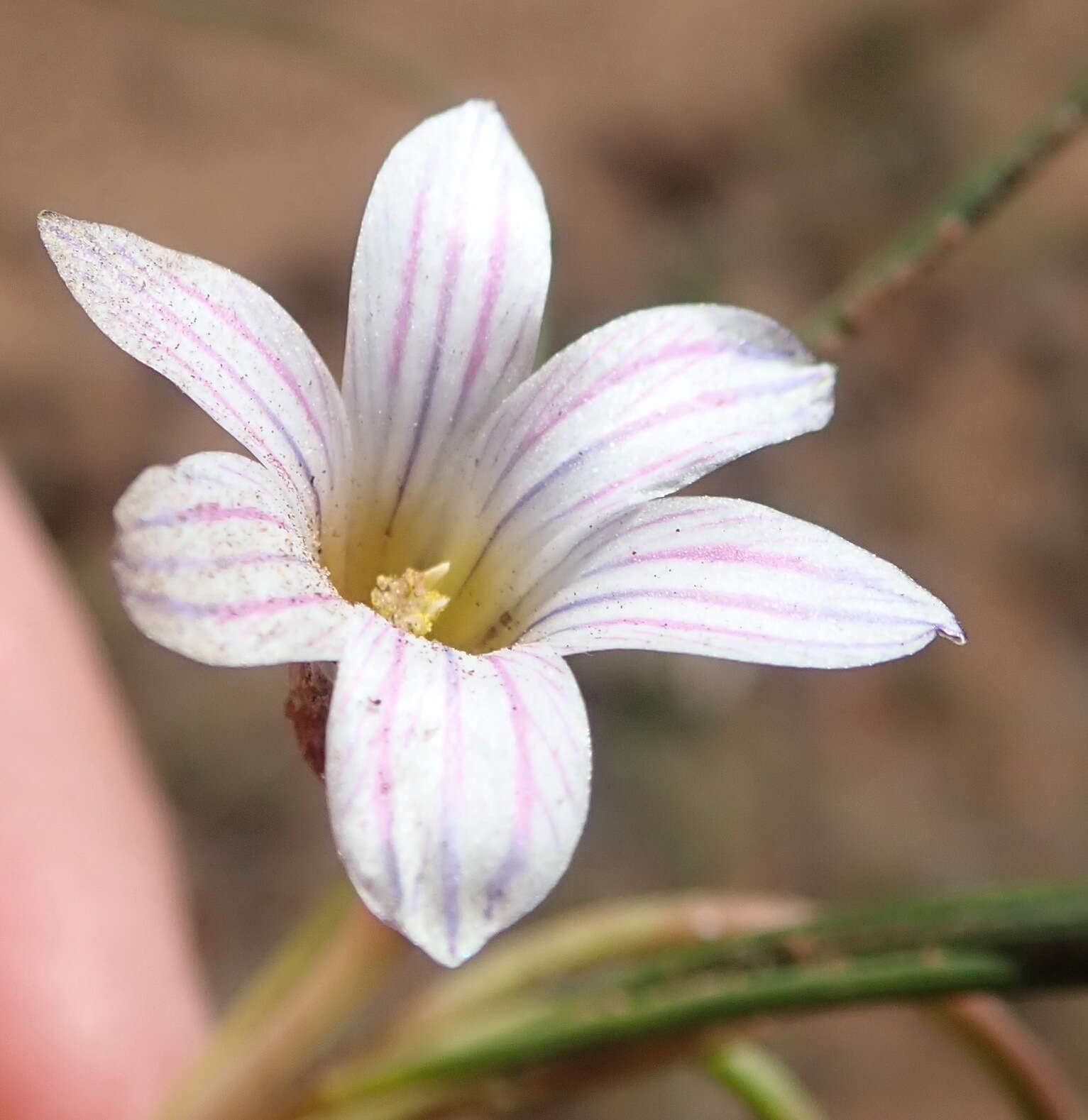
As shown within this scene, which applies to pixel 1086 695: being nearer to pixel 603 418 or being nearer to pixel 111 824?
pixel 111 824

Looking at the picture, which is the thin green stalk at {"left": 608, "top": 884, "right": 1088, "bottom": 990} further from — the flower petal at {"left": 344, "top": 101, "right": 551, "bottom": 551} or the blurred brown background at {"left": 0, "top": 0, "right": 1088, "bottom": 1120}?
the blurred brown background at {"left": 0, "top": 0, "right": 1088, "bottom": 1120}

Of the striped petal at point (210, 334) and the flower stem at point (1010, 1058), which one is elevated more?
the striped petal at point (210, 334)

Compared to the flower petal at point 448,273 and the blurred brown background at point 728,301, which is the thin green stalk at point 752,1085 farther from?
the blurred brown background at point 728,301

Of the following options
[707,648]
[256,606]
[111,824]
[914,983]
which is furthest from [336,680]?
[111,824]

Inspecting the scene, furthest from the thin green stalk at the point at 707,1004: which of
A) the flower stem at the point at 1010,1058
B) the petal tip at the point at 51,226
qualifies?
the petal tip at the point at 51,226

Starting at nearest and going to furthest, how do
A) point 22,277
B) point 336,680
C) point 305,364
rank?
point 336,680 < point 305,364 < point 22,277

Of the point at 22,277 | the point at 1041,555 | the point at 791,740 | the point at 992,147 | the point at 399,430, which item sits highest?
the point at 399,430

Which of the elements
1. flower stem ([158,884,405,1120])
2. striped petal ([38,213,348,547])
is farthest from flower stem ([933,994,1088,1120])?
striped petal ([38,213,348,547])
